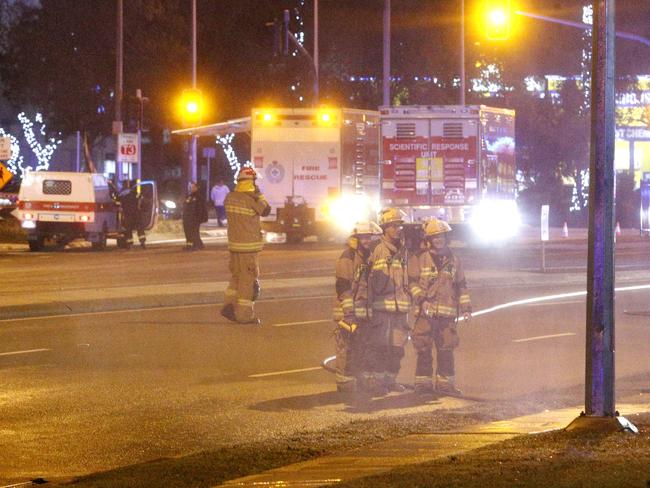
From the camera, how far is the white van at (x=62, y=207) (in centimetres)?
3120

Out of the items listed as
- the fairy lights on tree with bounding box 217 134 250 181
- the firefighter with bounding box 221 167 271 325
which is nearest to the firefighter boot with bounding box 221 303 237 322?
the firefighter with bounding box 221 167 271 325

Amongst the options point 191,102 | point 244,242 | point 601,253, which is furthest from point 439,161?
point 601,253

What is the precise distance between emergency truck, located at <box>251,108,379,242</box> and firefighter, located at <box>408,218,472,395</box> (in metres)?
20.9

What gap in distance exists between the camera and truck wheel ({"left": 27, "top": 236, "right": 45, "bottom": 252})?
105 ft

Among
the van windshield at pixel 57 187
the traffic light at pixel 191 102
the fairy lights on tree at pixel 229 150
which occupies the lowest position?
the van windshield at pixel 57 187

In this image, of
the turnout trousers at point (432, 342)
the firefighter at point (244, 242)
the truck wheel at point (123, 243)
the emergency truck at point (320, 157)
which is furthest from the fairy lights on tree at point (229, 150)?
the turnout trousers at point (432, 342)

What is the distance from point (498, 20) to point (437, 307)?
55.4ft

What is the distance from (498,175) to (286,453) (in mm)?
25431

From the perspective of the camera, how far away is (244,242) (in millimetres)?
16344

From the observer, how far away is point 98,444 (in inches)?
366

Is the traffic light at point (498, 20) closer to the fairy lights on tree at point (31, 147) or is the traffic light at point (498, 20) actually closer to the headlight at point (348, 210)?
the headlight at point (348, 210)

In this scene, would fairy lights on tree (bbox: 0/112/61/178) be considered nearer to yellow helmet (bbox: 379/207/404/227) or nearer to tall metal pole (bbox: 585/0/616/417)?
yellow helmet (bbox: 379/207/404/227)

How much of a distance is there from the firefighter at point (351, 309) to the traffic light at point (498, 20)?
16.7m

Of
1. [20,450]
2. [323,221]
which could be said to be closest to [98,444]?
[20,450]
